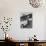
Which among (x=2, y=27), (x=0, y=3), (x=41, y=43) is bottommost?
(x=41, y=43)

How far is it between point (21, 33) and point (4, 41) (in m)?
0.58

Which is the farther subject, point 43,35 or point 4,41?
point 43,35

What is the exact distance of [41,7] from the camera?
3.65 metres

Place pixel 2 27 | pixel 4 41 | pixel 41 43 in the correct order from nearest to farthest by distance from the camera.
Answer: pixel 41 43
pixel 4 41
pixel 2 27

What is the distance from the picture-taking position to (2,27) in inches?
140

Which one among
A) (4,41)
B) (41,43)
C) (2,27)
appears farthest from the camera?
(2,27)

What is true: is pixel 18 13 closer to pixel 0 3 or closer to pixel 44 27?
pixel 0 3

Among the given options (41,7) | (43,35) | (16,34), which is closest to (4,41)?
(16,34)

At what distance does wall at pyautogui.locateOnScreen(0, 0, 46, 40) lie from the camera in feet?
11.8

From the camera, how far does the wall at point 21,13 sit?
3.59 m

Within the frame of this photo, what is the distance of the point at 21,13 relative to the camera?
3.62 m

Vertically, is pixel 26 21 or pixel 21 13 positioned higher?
pixel 21 13

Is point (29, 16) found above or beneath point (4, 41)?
above

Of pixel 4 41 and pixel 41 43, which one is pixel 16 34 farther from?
pixel 41 43
